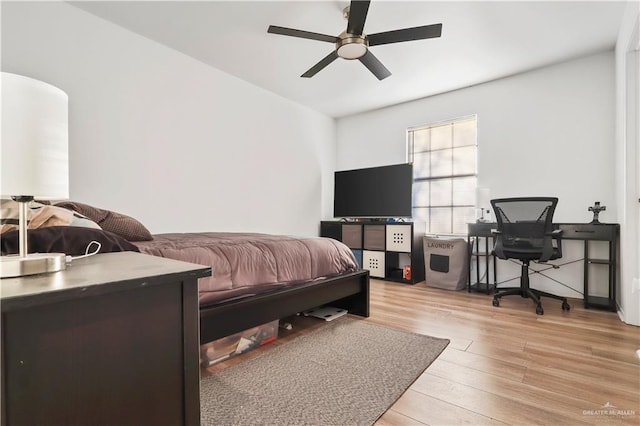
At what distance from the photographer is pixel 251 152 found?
13.0 ft

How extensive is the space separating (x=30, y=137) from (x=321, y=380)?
4.93 feet

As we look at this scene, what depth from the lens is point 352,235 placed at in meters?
4.53

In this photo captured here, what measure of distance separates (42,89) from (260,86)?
361 cm

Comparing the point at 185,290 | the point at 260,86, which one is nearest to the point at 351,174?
the point at 260,86

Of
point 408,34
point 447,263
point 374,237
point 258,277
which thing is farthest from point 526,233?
point 258,277

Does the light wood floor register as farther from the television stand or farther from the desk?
the television stand

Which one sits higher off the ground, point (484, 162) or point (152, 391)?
point (484, 162)

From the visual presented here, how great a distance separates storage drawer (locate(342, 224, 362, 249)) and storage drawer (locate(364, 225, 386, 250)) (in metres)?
0.09

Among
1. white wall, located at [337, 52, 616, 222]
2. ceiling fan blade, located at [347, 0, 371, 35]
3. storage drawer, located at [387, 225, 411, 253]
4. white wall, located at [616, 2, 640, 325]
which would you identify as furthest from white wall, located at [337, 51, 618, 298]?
ceiling fan blade, located at [347, 0, 371, 35]

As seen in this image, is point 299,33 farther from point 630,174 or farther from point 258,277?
point 630,174

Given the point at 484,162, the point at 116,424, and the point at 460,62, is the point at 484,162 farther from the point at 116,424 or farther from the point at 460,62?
the point at 116,424

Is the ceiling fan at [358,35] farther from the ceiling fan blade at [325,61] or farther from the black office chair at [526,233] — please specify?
the black office chair at [526,233]

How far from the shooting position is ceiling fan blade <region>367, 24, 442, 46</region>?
A: 2.25 metres

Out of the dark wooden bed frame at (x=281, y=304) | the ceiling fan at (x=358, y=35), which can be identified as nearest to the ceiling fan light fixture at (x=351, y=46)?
the ceiling fan at (x=358, y=35)
